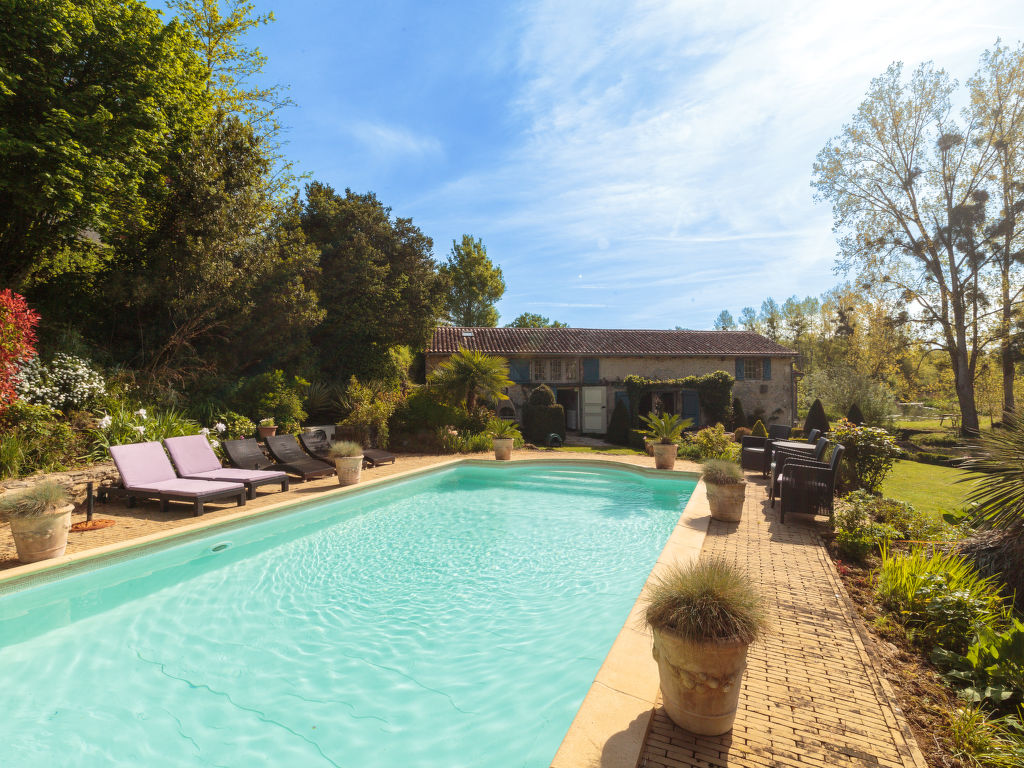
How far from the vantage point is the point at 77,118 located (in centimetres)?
871

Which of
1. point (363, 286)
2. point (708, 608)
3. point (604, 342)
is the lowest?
point (708, 608)

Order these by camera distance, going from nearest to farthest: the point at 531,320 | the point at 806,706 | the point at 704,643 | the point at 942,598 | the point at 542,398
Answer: the point at 704,643 → the point at 806,706 → the point at 942,598 → the point at 542,398 → the point at 531,320

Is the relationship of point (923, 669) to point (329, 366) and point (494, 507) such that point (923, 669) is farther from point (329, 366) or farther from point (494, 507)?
point (329, 366)

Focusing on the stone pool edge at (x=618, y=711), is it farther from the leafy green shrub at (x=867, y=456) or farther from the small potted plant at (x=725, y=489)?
the leafy green shrub at (x=867, y=456)

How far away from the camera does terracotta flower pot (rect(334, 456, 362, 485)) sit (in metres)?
9.25

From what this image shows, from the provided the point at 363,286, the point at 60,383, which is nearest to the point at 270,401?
the point at 60,383

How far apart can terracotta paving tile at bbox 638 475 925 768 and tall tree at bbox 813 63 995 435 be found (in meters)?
21.7

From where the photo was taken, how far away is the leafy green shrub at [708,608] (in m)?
2.29

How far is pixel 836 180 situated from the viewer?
68.9 ft

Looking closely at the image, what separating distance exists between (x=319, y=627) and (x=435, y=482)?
21.7ft

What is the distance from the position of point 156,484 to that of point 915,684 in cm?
958

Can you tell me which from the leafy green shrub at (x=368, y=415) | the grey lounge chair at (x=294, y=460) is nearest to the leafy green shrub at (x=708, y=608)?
the grey lounge chair at (x=294, y=460)

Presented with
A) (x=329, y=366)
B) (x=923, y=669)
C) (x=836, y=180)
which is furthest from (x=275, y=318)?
(x=836, y=180)

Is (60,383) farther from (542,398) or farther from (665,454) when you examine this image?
(542,398)
